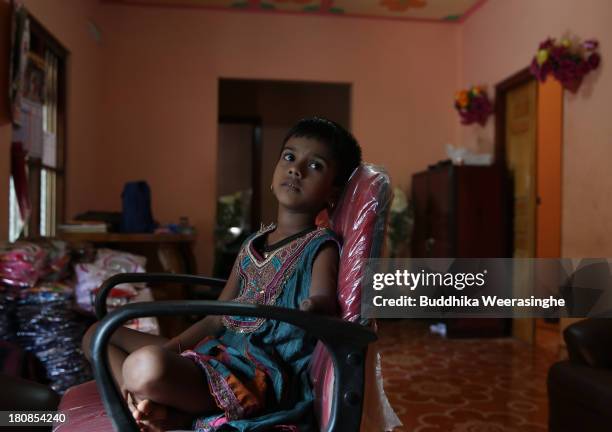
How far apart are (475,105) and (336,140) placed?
380 centimetres

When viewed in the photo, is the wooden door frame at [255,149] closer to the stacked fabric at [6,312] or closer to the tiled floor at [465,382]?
the tiled floor at [465,382]

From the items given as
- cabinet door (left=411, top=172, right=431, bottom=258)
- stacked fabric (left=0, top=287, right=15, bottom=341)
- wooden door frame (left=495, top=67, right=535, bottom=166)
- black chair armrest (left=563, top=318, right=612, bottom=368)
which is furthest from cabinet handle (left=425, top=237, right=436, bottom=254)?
stacked fabric (left=0, top=287, right=15, bottom=341)

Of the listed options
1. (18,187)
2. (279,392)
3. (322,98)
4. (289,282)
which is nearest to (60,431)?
(279,392)

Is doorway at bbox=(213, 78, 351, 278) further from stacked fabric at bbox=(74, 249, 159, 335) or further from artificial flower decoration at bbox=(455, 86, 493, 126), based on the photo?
stacked fabric at bbox=(74, 249, 159, 335)

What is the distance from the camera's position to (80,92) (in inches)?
174

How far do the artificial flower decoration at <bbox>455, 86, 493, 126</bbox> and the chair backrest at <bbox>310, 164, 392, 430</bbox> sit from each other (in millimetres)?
3798

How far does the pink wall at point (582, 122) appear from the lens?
3.20 metres

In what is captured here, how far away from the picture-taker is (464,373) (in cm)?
329

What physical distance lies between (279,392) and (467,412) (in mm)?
1767

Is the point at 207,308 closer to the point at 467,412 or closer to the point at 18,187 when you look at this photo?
the point at 467,412

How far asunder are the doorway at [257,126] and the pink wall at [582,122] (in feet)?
9.64

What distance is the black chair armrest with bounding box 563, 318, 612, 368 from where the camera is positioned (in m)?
1.94

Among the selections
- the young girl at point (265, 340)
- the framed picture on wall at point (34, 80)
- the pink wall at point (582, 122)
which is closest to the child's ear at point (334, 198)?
the young girl at point (265, 340)

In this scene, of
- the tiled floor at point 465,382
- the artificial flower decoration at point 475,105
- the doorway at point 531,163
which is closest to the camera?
the tiled floor at point 465,382
